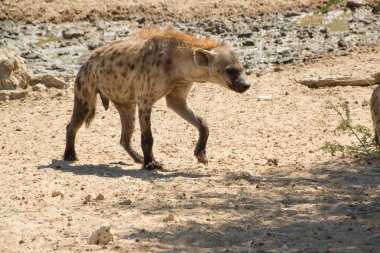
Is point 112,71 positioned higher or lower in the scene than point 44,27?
higher

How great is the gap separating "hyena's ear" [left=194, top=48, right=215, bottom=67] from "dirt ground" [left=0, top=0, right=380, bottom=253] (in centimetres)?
103

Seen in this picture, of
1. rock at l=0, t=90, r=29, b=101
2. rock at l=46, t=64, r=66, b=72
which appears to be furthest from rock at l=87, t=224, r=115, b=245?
rock at l=46, t=64, r=66, b=72

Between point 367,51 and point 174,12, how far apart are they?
4521 millimetres

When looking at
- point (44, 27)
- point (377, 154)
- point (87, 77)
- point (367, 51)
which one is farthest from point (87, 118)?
point (44, 27)

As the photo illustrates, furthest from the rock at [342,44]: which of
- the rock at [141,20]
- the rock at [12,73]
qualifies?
the rock at [12,73]

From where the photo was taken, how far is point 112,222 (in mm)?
6840

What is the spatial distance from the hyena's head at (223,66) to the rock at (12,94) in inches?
186

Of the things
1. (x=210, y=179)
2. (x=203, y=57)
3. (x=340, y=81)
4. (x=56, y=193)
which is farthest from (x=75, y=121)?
(x=340, y=81)

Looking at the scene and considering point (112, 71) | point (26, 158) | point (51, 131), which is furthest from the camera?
point (51, 131)

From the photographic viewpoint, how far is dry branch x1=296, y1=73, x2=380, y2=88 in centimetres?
1239

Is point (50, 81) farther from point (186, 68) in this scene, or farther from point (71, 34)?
point (186, 68)

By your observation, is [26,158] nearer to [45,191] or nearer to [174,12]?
[45,191]

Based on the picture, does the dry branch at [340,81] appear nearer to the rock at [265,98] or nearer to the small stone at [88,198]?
the rock at [265,98]

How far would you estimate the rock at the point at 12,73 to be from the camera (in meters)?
13.3
